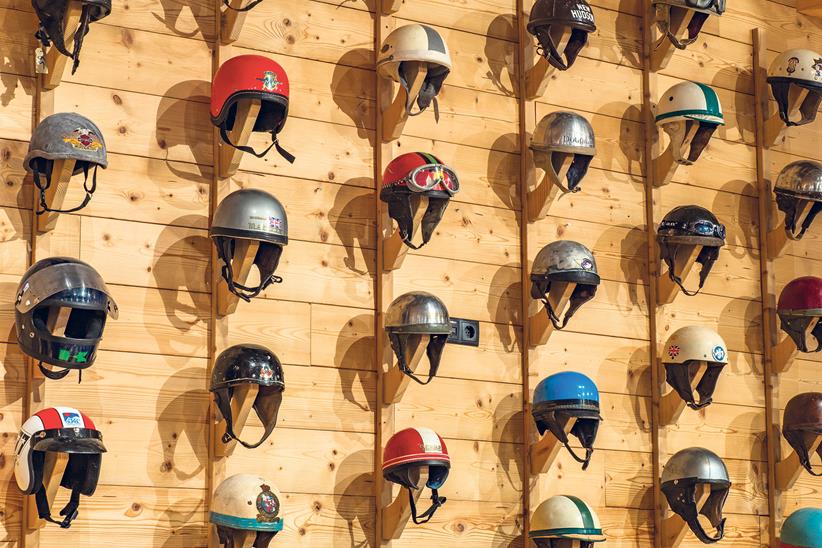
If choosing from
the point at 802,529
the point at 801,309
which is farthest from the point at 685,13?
the point at 802,529

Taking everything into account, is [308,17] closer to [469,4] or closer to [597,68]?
[469,4]

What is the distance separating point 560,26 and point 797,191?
1428mm

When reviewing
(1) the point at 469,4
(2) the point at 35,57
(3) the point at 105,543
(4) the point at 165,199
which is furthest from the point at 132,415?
(1) the point at 469,4

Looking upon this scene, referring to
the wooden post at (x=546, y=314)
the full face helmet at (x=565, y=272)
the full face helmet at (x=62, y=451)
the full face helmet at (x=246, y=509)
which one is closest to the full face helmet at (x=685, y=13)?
the full face helmet at (x=565, y=272)

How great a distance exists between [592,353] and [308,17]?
198 cm

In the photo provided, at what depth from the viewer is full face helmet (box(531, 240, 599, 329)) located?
5812 mm

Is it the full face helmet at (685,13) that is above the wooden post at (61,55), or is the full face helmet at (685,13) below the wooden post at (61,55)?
above

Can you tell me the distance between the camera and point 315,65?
5879mm

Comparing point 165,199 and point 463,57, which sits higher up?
point 463,57

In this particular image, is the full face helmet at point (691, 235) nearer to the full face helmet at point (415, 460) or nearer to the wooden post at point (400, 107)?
the wooden post at point (400, 107)

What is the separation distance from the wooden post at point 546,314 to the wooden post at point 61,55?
2.24m

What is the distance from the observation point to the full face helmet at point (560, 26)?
5.95 metres

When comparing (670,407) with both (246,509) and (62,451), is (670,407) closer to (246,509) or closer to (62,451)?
(246,509)

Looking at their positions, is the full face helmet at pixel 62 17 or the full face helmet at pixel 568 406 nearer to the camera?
the full face helmet at pixel 62 17
